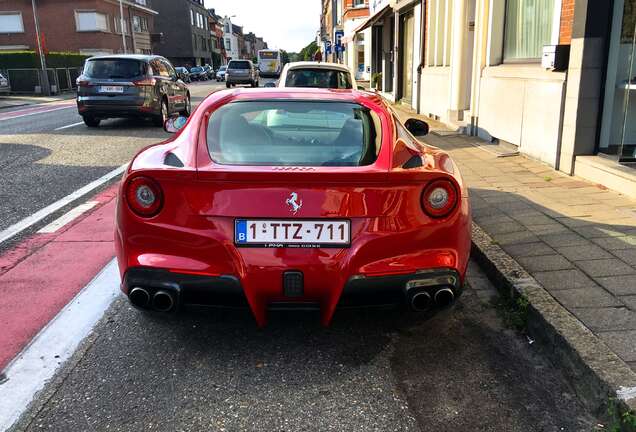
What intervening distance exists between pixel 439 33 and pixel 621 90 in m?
9.26

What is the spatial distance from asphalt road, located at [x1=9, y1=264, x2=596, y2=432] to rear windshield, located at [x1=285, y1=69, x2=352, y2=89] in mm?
7767

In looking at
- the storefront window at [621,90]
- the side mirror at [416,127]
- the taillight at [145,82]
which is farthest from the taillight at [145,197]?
the taillight at [145,82]

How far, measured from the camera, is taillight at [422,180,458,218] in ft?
10.2

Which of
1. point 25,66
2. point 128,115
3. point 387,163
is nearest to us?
point 387,163

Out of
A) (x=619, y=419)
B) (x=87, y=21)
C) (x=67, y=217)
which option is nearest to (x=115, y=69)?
(x=67, y=217)

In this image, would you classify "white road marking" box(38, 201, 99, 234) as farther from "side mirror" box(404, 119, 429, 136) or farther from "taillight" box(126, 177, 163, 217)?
"side mirror" box(404, 119, 429, 136)

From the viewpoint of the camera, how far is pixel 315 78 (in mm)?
10977

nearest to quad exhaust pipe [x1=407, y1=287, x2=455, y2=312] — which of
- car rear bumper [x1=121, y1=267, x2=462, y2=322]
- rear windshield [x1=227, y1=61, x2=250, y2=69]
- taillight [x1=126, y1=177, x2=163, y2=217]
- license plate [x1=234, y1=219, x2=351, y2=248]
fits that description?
car rear bumper [x1=121, y1=267, x2=462, y2=322]

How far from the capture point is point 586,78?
6750 millimetres

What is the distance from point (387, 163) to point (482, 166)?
217 inches

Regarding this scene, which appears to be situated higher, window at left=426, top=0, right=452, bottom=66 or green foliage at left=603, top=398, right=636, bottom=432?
window at left=426, top=0, right=452, bottom=66

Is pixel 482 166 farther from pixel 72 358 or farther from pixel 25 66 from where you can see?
pixel 25 66

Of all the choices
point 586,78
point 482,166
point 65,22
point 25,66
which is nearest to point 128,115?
point 482,166

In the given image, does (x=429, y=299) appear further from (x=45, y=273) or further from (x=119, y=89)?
(x=119, y=89)
